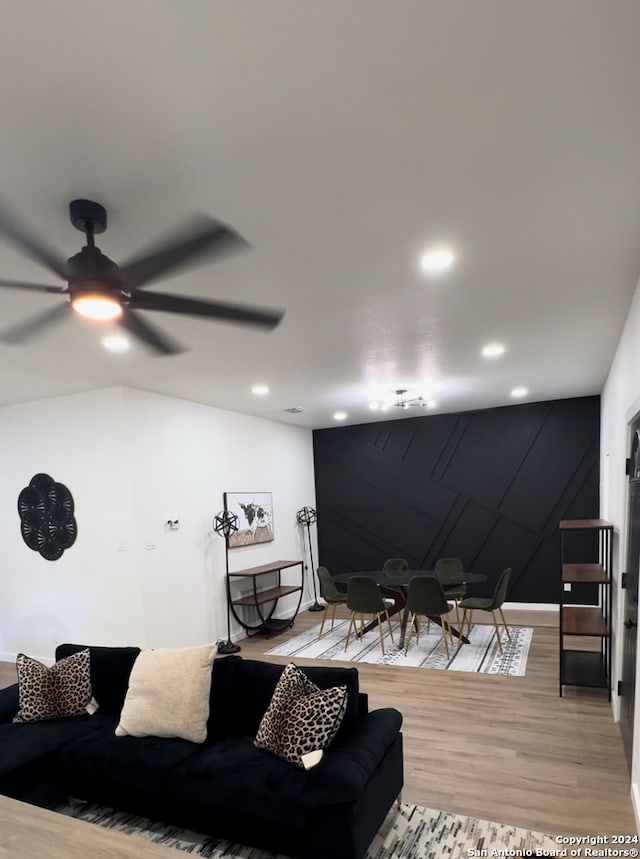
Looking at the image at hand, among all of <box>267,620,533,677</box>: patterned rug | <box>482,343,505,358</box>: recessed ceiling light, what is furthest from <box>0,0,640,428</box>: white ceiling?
<box>267,620,533,677</box>: patterned rug

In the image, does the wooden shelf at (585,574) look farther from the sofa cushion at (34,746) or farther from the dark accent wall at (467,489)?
the sofa cushion at (34,746)

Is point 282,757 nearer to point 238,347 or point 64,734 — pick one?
point 64,734

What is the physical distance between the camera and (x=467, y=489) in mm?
7152

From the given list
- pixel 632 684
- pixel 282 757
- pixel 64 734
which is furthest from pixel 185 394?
pixel 632 684

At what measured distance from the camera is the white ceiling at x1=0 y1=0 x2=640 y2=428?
3.78ft

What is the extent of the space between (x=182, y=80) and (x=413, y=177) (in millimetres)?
827

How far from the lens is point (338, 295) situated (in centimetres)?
277

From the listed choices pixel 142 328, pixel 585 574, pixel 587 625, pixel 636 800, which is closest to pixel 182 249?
pixel 142 328

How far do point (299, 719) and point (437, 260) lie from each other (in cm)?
237

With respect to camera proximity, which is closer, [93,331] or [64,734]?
[64,734]

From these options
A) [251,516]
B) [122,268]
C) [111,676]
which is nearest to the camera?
[122,268]

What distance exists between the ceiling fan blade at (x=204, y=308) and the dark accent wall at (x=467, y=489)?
562cm

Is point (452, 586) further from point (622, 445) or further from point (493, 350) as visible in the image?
point (493, 350)

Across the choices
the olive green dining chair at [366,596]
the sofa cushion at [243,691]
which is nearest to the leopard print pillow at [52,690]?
the sofa cushion at [243,691]
